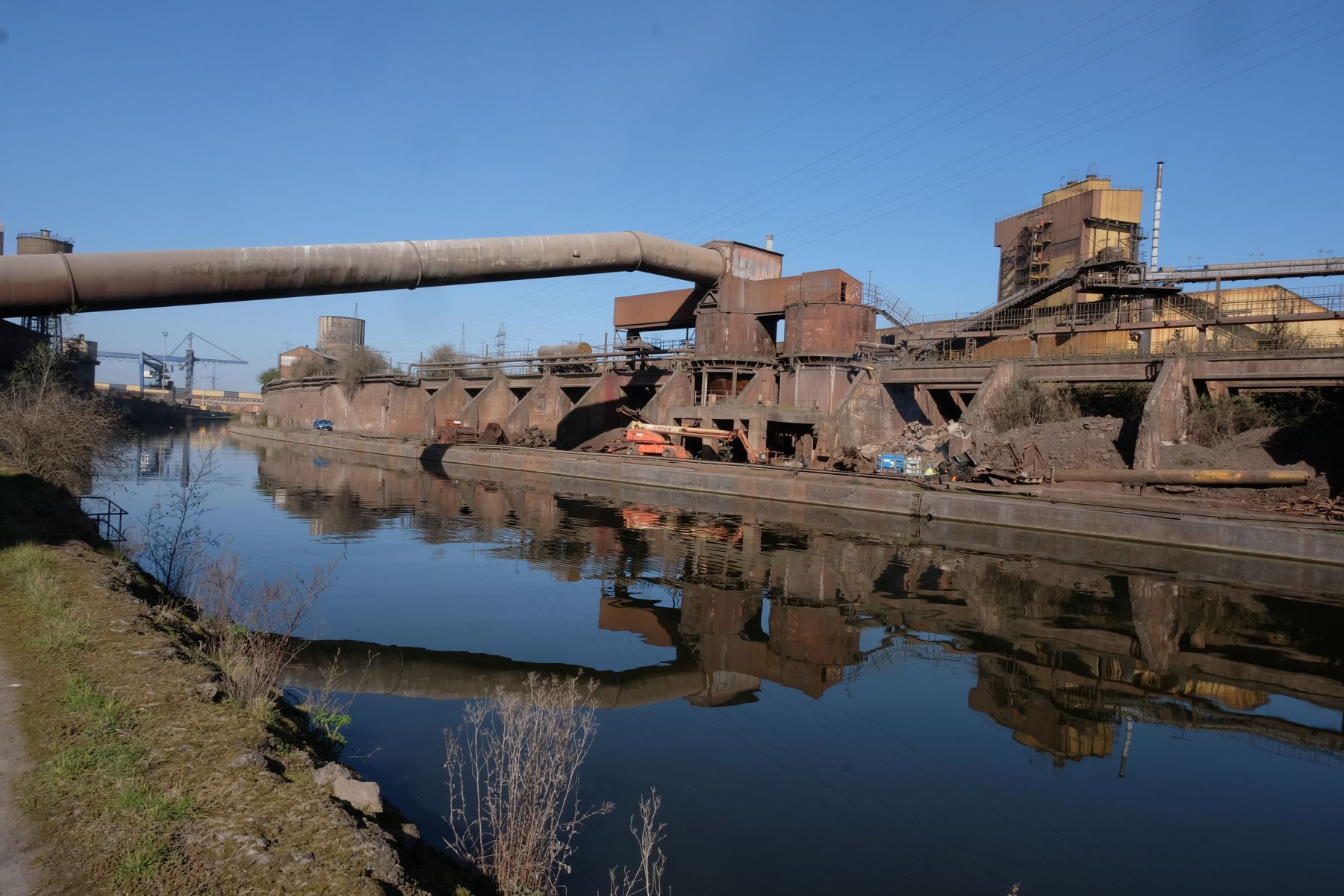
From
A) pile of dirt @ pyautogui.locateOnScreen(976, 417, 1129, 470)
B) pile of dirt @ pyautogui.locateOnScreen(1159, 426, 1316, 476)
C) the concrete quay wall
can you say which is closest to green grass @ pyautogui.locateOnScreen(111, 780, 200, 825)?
the concrete quay wall

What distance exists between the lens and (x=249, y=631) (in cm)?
762

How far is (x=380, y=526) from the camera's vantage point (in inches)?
746

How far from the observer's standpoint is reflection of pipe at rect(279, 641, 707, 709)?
25.8 feet

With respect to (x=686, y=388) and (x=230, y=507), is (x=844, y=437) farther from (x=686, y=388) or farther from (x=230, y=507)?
(x=230, y=507)

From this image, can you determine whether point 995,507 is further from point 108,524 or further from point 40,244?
point 40,244

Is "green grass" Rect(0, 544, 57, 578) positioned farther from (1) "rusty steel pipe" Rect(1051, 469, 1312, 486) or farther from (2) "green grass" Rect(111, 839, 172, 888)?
(1) "rusty steel pipe" Rect(1051, 469, 1312, 486)

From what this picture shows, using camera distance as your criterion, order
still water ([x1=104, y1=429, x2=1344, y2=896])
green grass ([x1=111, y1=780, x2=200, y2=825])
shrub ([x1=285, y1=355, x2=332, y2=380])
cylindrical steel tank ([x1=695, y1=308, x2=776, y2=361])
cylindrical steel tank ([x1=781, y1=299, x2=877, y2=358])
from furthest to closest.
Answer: shrub ([x1=285, y1=355, x2=332, y2=380]), cylindrical steel tank ([x1=695, y1=308, x2=776, y2=361]), cylindrical steel tank ([x1=781, y1=299, x2=877, y2=358]), still water ([x1=104, y1=429, x2=1344, y2=896]), green grass ([x1=111, y1=780, x2=200, y2=825])

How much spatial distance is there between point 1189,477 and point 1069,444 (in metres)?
4.07

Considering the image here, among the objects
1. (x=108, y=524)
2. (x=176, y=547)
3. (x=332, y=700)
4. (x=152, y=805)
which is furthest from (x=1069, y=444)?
(x=152, y=805)

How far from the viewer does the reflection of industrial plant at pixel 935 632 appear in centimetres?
820

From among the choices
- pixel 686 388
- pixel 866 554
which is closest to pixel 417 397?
pixel 686 388

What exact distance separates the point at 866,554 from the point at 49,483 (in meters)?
15.3

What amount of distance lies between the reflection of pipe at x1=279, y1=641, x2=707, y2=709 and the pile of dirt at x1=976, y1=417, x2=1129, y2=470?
15.8 m

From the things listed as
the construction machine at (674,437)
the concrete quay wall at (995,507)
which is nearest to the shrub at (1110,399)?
the concrete quay wall at (995,507)
